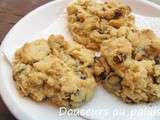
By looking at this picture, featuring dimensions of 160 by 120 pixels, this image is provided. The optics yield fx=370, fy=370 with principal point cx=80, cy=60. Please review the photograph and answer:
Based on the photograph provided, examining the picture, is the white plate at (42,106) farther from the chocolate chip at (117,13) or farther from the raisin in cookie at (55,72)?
the chocolate chip at (117,13)

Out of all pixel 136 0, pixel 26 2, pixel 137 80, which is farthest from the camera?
pixel 26 2

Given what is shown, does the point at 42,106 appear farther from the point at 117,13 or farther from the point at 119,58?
the point at 117,13

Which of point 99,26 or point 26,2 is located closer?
point 99,26

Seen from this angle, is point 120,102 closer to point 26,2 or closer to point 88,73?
point 88,73

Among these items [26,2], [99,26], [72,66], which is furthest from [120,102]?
[26,2]

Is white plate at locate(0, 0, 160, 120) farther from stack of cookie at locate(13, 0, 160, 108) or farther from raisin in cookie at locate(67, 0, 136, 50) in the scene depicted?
raisin in cookie at locate(67, 0, 136, 50)

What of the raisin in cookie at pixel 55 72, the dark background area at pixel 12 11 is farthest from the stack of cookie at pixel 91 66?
the dark background area at pixel 12 11

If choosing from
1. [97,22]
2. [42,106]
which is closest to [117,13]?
[97,22]
